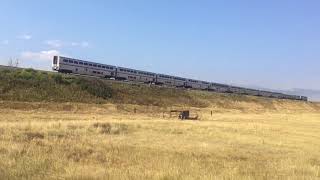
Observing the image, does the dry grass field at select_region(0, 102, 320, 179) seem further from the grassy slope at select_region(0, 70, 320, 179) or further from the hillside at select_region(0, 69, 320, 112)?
the hillside at select_region(0, 69, 320, 112)

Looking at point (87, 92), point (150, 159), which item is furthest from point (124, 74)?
point (150, 159)

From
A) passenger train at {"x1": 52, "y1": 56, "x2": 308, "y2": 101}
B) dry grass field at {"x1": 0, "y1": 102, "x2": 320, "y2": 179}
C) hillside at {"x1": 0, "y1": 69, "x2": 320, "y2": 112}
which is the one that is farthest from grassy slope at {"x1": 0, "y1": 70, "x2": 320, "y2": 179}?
passenger train at {"x1": 52, "y1": 56, "x2": 308, "y2": 101}

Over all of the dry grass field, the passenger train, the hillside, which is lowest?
the dry grass field

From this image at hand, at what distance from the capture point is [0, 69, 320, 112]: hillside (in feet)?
213

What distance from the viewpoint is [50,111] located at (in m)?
57.6

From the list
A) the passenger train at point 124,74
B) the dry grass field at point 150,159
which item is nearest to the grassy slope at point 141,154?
the dry grass field at point 150,159

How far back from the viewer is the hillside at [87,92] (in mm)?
65000

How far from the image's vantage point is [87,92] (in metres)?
73.5

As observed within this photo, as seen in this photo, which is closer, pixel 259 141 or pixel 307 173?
pixel 307 173

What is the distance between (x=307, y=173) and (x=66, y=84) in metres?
59.1

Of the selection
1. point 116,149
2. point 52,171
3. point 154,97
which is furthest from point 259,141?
point 154,97

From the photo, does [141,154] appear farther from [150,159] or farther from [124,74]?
[124,74]

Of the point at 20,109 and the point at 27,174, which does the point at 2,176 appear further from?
the point at 20,109

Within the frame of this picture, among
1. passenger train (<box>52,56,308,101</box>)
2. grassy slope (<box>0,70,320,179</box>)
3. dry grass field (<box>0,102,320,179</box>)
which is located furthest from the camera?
passenger train (<box>52,56,308,101</box>)
